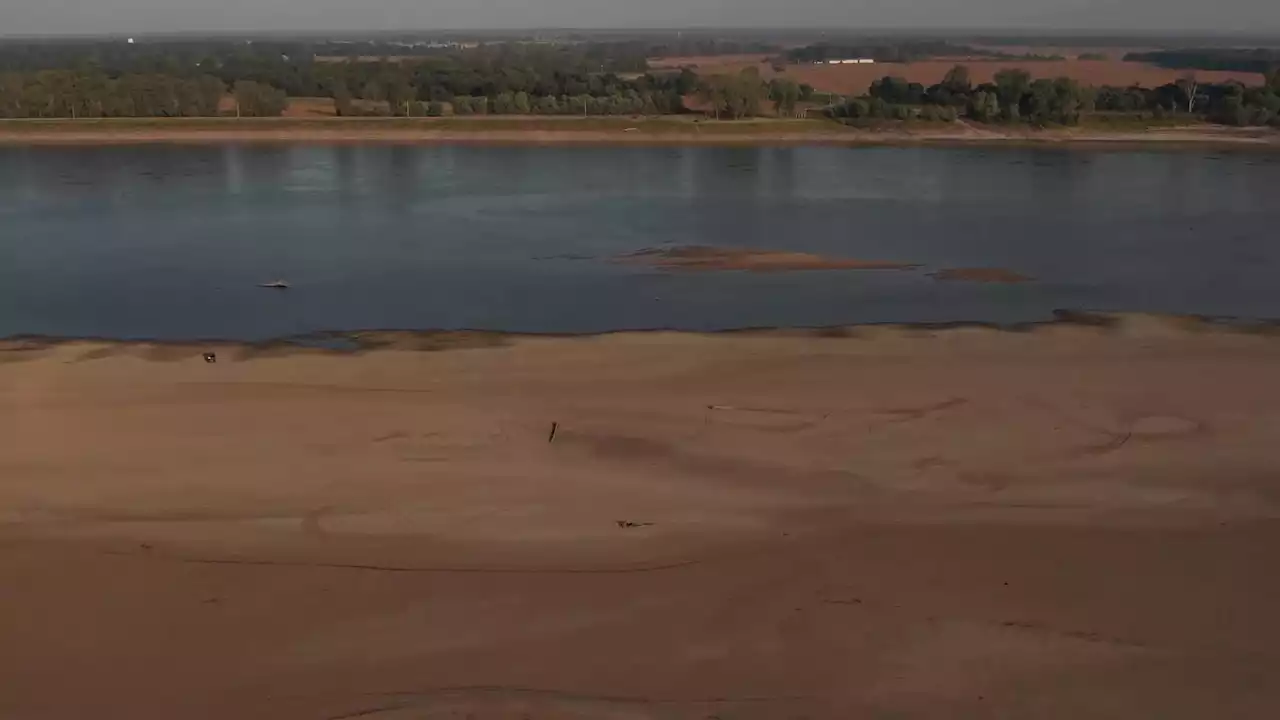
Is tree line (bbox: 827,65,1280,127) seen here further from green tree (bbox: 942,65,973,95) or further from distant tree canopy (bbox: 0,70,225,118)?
distant tree canopy (bbox: 0,70,225,118)

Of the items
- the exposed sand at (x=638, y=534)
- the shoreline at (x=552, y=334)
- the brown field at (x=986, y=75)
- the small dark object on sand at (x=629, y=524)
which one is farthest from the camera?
the brown field at (x=986, y=75)

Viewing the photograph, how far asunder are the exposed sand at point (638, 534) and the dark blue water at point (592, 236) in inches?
64.2

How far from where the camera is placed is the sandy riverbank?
22.5m

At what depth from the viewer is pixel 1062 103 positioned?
24156 millimetres

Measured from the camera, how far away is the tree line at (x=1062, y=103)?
2408cm

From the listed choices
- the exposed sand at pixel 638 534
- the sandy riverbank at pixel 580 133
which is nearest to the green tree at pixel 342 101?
the sandy riverbank at pixel 580 133

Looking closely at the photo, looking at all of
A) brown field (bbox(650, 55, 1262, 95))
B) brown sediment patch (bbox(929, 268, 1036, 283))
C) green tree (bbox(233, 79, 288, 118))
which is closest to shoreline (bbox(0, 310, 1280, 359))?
brown sediment patch (bbox(929, 268, 1036, 283))

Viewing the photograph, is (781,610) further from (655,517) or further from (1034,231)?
(1034,231)

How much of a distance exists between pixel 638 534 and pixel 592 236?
773 centimetres

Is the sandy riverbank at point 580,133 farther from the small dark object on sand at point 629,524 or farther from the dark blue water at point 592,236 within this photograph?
the small dark object on sand at point 629,524

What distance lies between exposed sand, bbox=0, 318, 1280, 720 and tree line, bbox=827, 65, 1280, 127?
17804 millimetres

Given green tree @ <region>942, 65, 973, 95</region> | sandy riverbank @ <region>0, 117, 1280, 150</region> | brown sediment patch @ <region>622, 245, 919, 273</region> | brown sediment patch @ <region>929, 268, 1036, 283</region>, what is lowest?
brown sediment patch @ <region>929, 268, 1036, 283</region>

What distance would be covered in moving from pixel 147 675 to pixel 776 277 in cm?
725

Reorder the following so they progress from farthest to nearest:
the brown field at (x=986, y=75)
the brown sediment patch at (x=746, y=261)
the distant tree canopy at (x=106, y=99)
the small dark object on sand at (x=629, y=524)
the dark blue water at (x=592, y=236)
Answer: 1. the brown field at (x=986, y=75)
2. the distant tree canopy at (x=106, y=99)
3. the brown sediment patch at (x=746, y=261)
4. the dark blue water at (x=592, y=236)
5. the small dark object on sand at (x=629, y=524)
